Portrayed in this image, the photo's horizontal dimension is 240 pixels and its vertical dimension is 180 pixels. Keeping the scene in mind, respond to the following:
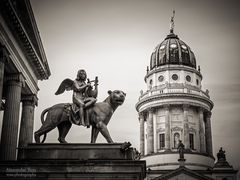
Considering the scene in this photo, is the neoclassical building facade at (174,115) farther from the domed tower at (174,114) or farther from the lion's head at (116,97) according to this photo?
the lion's head at (116,97)

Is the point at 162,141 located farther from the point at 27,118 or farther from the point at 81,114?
the point at 81,114

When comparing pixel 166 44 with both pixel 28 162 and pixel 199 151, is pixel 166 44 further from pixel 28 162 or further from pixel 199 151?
pixel 28 162

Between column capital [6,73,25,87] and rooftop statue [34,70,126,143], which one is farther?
column capital [6,73,25,87]

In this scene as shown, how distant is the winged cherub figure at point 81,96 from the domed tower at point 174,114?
191 ft

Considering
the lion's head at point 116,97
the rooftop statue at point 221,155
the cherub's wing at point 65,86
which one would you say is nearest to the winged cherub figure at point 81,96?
the cherub's wing at point 65,86

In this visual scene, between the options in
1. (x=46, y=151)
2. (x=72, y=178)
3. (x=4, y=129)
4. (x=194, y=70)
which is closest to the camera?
(x=72, y=178)

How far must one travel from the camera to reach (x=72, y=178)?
17.7 meters

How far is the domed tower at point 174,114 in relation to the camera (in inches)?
3068

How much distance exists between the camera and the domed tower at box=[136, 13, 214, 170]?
7794 centimetres

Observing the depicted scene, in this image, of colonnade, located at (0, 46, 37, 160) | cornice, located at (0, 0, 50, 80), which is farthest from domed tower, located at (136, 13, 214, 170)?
colonnade, located at (0, 46, 37, 160)

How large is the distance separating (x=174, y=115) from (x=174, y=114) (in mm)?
214

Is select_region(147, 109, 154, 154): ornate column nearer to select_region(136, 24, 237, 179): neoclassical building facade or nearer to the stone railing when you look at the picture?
select_region(136, 24, 237, 179): neoclassical building facade

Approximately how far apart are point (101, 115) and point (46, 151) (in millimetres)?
2814

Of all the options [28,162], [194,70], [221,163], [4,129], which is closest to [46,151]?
[28,162]
